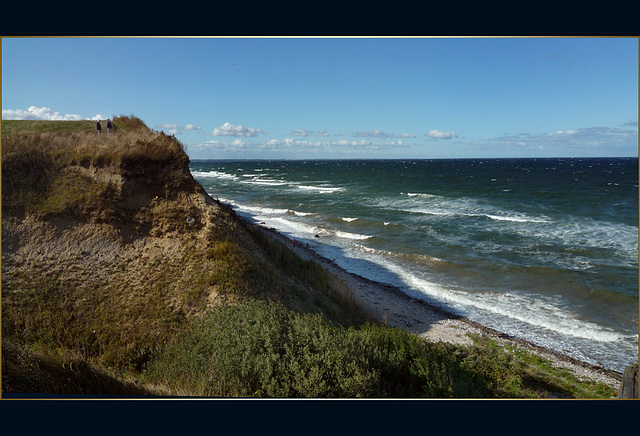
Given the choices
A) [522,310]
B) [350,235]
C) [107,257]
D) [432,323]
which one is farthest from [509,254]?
[107,257]

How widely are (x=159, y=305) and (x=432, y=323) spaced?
1063 cm

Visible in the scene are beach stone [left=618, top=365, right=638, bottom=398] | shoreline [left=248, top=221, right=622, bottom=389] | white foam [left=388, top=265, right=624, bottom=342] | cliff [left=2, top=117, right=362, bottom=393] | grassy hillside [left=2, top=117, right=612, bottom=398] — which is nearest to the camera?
beach stone [left=618, top=365, right=638, bottom=398]

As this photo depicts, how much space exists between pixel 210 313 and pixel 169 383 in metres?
1.91

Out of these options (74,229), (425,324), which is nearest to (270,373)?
(74,229)

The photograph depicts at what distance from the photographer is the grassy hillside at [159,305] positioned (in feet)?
20.5

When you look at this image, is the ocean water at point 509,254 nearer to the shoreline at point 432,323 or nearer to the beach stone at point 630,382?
the shoreline at point 432,323

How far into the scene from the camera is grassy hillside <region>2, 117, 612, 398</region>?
20.5 feet

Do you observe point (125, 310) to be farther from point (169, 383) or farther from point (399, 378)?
point (399, 378)

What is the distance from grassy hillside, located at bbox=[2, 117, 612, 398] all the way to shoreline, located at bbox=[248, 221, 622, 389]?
1.53m

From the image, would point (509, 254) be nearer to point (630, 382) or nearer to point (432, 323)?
point (432, 323)

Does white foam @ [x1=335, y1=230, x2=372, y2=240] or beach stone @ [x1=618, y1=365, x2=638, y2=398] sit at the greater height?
beach stone @ [x1=618, y1=365, x2=638, y2=398]

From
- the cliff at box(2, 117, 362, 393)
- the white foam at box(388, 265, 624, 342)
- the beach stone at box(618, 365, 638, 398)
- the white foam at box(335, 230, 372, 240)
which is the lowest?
the white foam at box(388, 265, 624, 342)

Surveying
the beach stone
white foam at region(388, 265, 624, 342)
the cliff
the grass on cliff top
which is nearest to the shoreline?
white foam at region(388, 265, 624, 342)

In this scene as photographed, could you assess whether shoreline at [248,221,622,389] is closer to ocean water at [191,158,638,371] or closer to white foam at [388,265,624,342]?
ocean water at [191,158,638,371]
